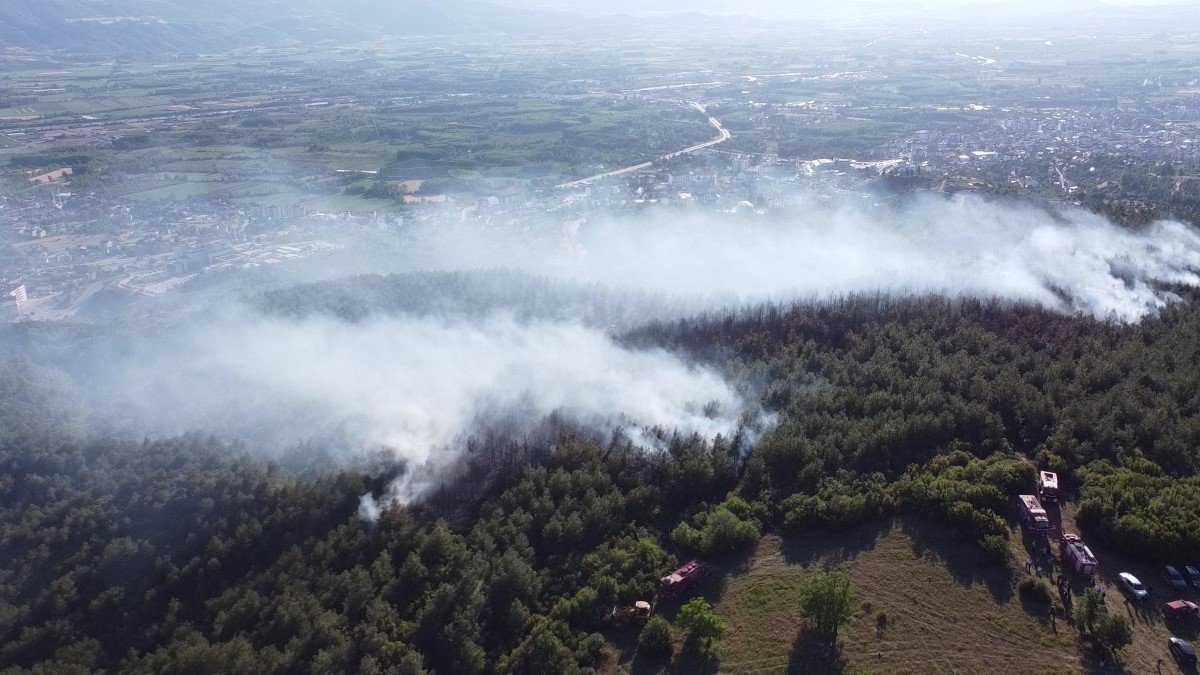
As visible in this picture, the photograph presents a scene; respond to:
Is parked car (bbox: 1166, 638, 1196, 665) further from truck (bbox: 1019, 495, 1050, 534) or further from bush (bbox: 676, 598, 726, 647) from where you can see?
Result: bush (bbox: 676, 598, 726, 647)

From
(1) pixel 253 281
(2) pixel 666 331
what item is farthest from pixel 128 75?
(2) pixel 666 331

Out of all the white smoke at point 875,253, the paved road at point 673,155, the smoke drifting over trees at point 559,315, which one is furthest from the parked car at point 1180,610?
the paved road at point 673,155

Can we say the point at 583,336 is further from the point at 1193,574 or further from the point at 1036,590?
the point at 1193,574

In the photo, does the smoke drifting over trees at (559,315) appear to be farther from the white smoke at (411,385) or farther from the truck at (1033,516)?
the truck at (1033,516)

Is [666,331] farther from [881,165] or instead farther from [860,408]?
[881,165]

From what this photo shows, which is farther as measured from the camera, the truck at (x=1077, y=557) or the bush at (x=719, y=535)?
the bush at (x=719, y=535)

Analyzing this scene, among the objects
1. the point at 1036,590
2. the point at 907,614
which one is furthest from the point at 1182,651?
the point at 907,614
